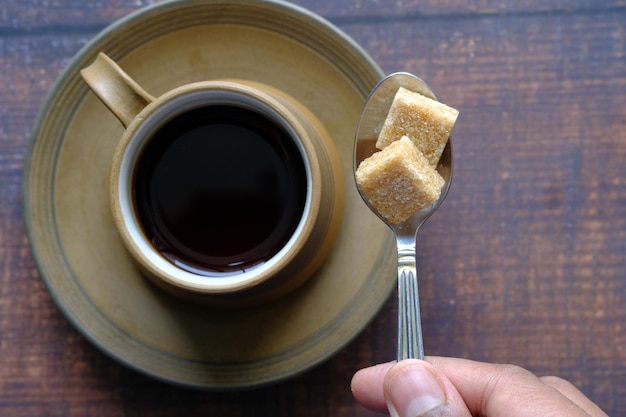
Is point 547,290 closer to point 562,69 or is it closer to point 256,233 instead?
point 562,69

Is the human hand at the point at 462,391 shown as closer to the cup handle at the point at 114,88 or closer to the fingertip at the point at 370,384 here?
the fingertip at the point at 370,384

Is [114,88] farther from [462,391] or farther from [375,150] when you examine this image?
[462,391]

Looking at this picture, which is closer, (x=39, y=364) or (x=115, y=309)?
(x=115, y=309)

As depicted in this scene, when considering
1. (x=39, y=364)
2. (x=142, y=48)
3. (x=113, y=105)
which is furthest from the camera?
(x=39, y=364)

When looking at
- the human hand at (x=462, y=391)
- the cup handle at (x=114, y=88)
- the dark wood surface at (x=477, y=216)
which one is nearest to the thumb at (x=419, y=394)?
the human hand at (x=462, y=391)

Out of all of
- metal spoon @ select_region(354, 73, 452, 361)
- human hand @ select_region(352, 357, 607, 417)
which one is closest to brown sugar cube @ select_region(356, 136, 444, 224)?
metal spoon @ select_region(354, 73, 452, 361)

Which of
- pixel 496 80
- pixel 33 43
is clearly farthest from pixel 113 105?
pixel 496 80

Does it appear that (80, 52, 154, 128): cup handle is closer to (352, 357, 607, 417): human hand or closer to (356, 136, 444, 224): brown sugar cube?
(356, 136, 444, 224): brown sugar cube
